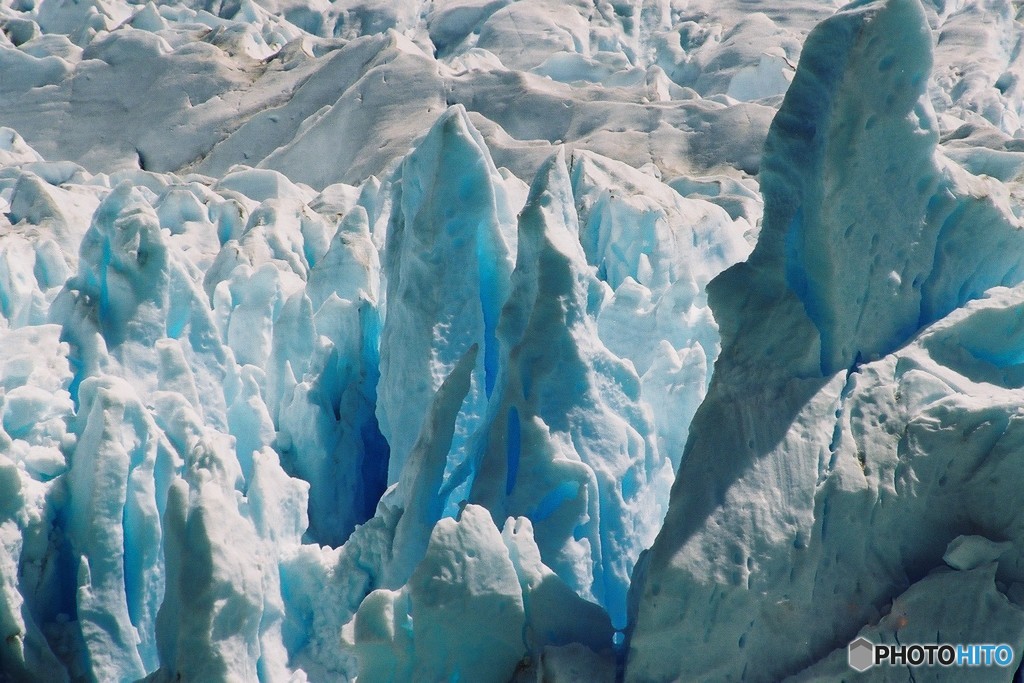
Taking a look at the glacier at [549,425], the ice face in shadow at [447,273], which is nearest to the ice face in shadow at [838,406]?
the glacier at [549,425]

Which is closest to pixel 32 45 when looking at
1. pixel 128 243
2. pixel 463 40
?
pixel 463 40

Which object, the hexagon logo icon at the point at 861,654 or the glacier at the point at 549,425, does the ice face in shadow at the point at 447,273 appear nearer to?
the glacier at the point at 549,425

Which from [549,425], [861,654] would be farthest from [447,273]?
[861,654]

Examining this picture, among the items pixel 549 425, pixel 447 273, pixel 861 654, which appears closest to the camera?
pixel 861 654
